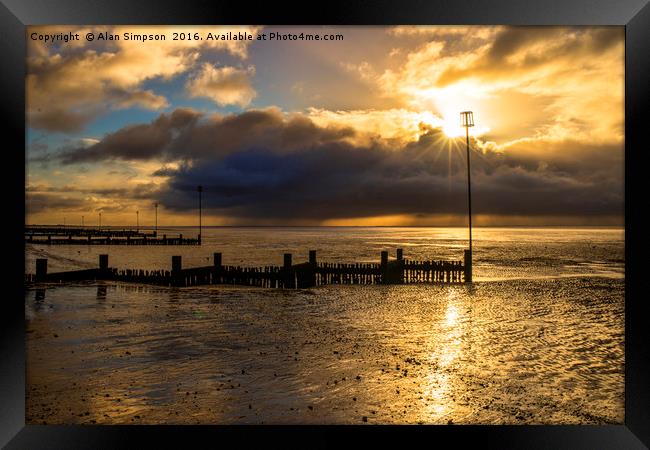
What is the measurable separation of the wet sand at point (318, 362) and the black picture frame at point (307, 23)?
2.55ft

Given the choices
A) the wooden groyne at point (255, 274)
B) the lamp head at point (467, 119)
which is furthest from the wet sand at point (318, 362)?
the lamp head at point (467, 119)

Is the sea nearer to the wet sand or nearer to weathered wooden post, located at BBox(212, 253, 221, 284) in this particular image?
the wet sand

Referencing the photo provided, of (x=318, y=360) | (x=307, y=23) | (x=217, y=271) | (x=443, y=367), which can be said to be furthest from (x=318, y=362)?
(x=217, y=271)

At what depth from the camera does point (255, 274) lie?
22.6 meters

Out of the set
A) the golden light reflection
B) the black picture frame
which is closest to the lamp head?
the golden light reflection

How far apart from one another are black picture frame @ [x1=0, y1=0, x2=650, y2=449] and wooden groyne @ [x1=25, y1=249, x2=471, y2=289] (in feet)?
45.7

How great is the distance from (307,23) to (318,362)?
6.59 m

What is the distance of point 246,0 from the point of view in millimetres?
6805

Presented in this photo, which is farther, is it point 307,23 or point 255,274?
point 255,274

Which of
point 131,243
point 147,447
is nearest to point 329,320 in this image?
point 147,447

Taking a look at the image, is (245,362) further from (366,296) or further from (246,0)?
(366,296)

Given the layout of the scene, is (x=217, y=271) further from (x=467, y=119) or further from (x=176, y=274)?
(x=467, y=119)

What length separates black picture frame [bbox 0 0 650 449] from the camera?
6586 millimetres

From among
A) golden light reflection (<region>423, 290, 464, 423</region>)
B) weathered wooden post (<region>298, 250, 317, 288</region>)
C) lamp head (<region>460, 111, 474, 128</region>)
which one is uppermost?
lamp head (<region>460, 111, 474, 128</region>)
